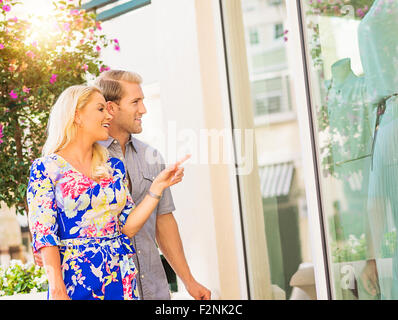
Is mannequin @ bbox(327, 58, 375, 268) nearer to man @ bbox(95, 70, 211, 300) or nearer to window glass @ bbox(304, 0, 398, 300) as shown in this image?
window glass @ bbox(304, 0, 398, 300)

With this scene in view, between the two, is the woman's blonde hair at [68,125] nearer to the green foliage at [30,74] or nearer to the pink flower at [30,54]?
the green foliage at [30,74]

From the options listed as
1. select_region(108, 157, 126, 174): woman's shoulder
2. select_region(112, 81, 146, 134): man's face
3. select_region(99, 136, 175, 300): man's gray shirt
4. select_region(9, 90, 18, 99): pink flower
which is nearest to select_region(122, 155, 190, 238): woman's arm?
select_region(108, 157, 126, 174): woman's shoulder

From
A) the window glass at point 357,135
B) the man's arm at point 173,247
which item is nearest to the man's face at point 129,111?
the man's arm at point 173,247

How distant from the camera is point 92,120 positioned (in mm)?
2045

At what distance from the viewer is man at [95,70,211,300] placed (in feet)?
7.62

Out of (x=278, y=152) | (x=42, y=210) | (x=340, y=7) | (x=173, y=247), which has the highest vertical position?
(x=278, y=152)

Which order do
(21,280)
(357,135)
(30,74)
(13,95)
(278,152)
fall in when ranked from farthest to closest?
(278,152)
(21,280)
(30,74)
(13,95)
(357,135)

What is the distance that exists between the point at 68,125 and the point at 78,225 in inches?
14.0

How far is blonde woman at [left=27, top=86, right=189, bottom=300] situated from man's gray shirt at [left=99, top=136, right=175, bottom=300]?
253 mm

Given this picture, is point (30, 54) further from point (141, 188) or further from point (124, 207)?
point (124, 207)

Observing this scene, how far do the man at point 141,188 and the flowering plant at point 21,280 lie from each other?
1875mm

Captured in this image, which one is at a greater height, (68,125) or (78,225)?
(68,125)

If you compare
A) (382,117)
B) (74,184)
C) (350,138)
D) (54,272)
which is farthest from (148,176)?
(382,117)
